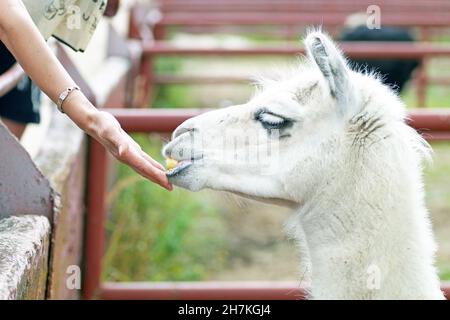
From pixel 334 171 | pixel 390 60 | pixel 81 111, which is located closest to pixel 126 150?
pixel 81 111

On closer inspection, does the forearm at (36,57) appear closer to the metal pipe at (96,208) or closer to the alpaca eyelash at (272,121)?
the alpaca eyelash at (272,121)

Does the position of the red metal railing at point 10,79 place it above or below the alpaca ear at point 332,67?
above

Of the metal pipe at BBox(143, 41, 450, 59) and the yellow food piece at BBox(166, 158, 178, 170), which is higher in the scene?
the metal pipe at BBox(143, 41, 450, 59)

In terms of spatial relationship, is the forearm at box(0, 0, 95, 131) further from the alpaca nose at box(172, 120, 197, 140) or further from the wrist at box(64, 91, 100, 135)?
the alpaca nose at box(172, 120, 197, 140)

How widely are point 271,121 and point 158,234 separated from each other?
3.15m

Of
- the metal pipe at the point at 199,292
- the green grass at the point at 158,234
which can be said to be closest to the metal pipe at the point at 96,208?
the metal pipe at the point at 199,292

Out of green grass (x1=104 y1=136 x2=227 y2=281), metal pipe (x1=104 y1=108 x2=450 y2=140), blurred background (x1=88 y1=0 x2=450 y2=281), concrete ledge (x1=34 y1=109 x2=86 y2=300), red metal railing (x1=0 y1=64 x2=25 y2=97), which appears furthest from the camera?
blurred background (x1=88 y1=0 x2=450 y2=281)

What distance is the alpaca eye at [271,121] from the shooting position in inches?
106

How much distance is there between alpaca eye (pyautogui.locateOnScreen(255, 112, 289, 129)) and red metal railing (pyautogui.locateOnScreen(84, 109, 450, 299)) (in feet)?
4.59

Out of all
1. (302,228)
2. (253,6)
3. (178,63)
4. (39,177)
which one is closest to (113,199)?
(39,177)

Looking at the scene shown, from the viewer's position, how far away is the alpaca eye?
2682 millimetres

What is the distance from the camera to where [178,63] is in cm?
1218

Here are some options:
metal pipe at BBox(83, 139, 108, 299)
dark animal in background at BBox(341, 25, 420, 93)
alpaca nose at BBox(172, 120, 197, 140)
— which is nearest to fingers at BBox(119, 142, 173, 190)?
alpaca nose at BBox(172, 120, 197, 140)

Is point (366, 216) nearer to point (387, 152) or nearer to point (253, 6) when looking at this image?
point (387, 152)
